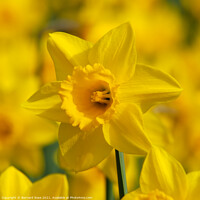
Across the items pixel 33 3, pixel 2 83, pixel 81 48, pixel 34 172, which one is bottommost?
pixel 34 172

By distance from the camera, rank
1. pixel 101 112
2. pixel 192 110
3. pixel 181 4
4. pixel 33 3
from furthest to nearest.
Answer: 1. pixel 181 4
2. pixel 33 3
3. pixel 192 110
4. pixel 101 112

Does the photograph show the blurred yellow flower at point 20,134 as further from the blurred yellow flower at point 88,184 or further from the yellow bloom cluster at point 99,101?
the blurred yellow flower at point 88,184

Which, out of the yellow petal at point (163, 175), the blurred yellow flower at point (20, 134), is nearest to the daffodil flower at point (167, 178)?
the yellow petal at point (163, 175)

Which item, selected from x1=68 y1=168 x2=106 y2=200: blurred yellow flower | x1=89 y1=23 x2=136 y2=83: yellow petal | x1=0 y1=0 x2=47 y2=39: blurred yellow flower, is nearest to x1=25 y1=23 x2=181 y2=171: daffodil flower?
x1=89 y1=23 x2=136 y2=83: yellow petal

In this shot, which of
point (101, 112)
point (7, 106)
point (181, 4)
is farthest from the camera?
point (181, 4)

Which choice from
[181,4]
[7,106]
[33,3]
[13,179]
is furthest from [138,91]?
[181,4]

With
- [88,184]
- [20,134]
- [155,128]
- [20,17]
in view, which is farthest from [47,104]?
[20,17]

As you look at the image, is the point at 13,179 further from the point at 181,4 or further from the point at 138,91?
the point at 181,4
